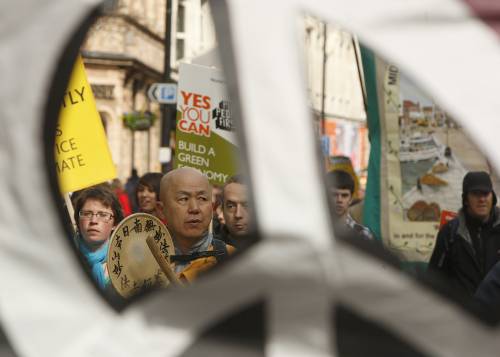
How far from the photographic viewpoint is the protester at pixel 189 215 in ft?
13.8

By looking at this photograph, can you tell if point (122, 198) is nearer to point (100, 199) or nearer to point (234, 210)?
point (100, 199)

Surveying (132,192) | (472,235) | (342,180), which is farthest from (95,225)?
(132,192)

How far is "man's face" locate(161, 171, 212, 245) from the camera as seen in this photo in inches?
167

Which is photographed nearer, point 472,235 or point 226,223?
point 472,235

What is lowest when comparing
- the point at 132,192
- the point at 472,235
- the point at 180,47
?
the point at 132,192

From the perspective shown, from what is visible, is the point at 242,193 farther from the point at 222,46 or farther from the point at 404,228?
the point at 222,46

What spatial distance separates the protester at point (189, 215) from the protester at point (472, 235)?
0.99 m

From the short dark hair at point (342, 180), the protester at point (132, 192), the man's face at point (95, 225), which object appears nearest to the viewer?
the man's face at point (95, 225)

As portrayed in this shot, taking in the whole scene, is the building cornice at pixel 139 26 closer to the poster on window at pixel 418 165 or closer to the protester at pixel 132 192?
the protester at pixel 132 192

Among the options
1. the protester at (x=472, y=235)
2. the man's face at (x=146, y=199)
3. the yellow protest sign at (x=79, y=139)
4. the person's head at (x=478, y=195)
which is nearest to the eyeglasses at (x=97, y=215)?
the yellow protest sign at (x=79, y=139)

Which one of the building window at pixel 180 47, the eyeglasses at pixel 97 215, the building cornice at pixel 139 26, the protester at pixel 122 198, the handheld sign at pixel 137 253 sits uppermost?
the building cornice at pixel 139 26

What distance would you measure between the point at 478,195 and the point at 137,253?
155 centimetres

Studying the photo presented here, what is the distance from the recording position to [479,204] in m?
4.43

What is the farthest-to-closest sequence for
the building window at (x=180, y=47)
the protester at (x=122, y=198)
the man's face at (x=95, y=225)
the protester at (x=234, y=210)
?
the building window at (x=180, y=47)
the protester at (x=122, y=198)
the protester at (x=234, y=210)
the man's face at (x=95, y=225)
